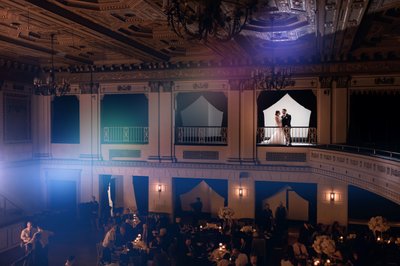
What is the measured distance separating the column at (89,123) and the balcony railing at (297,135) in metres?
6.90

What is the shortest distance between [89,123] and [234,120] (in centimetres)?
631

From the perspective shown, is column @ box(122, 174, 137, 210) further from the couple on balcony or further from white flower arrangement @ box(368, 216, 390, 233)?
white flower arrangement @ box(368, 216, 390, 233)

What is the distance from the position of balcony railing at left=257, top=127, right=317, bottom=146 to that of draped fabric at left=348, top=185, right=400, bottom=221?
106 inches

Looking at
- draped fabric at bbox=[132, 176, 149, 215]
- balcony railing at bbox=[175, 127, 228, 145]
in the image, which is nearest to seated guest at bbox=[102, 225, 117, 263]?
draped fabric at bbox=[132, 176, 149, 215]

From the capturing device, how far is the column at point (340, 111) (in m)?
13.9

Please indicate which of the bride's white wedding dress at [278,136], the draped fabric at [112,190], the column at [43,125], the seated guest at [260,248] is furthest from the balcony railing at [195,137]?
the column at [43,125]

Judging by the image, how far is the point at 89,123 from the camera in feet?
54.5

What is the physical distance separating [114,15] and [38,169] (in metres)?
9.97

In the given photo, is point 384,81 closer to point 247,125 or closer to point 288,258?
point 247,125

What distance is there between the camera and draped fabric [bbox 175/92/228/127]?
15.7 meters

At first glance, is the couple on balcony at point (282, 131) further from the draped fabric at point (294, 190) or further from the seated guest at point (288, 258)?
the seated guest at point (288, 258)

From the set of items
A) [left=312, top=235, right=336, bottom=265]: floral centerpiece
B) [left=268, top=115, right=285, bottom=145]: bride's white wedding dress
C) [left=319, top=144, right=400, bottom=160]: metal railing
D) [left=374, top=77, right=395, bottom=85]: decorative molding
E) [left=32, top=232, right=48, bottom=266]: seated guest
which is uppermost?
[left=374, top=77, right=395, bottom=85]: decorative molding

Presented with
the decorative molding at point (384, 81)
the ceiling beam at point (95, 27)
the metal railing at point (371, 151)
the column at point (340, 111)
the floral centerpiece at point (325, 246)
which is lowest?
the floral centerpiece at point (325, 246)

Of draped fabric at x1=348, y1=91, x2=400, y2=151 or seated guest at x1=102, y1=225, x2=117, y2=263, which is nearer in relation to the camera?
seated guest at x1=102, y1=225, x2=117, y2=263
